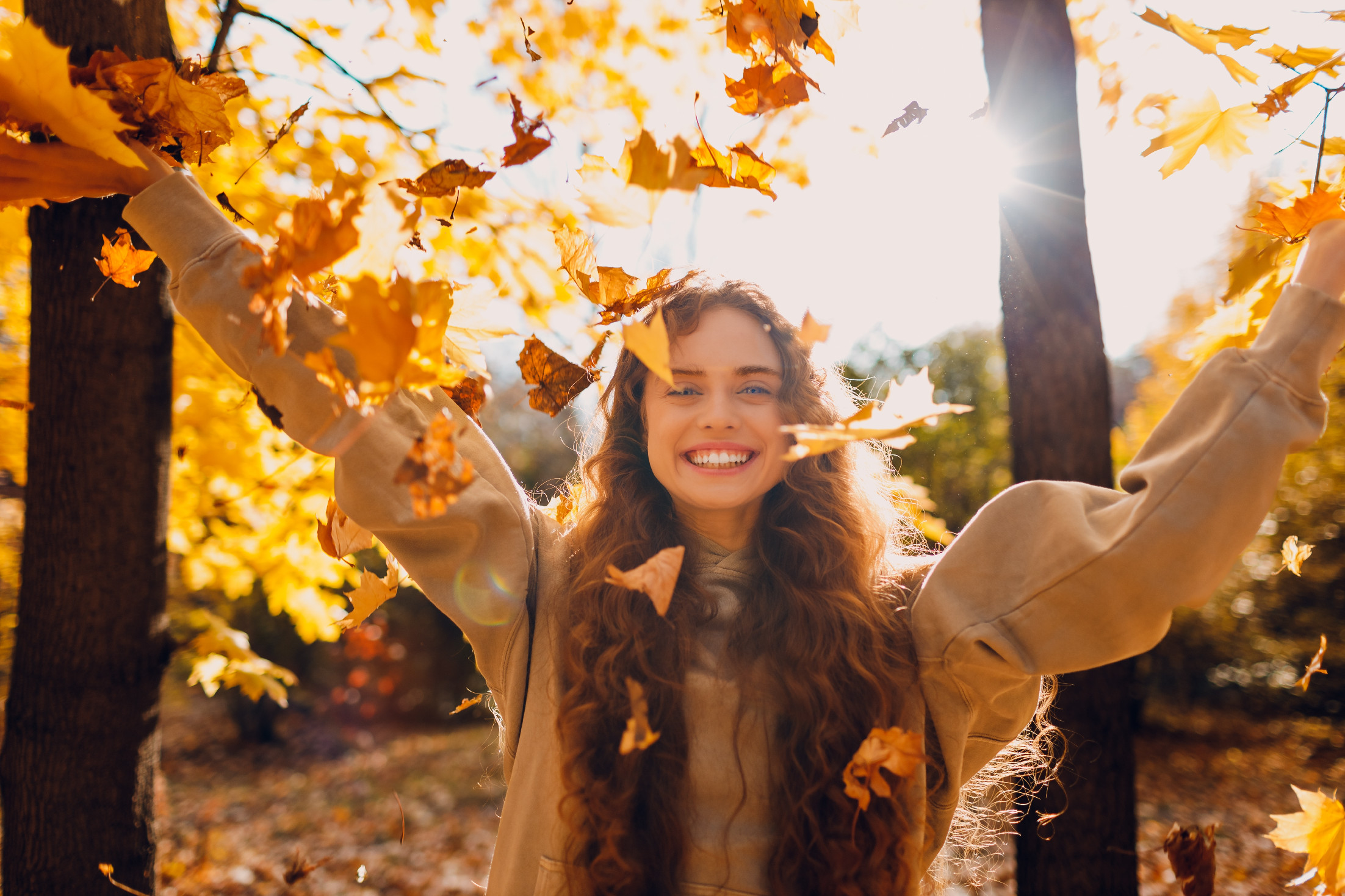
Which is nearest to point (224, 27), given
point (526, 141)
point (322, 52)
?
point (322, 52)

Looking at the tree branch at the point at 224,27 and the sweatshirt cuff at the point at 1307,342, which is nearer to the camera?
the sweatshirt cuff at the point at 1307,342

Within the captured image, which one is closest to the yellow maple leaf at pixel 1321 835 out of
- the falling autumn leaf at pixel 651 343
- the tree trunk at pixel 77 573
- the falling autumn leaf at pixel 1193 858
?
the falling autumn leaf at pixel 1193 858

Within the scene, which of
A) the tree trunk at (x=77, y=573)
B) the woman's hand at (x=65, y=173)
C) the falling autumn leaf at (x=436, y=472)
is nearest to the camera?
the falling autumn leaf at (x=436, y=472)

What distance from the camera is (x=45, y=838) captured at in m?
1.54

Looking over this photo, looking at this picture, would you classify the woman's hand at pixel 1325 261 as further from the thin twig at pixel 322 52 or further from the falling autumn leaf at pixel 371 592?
the thin twig at pixel 322 52

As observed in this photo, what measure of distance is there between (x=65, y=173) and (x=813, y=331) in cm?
110

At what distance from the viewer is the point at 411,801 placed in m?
5.48

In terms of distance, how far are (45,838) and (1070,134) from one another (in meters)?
2.97

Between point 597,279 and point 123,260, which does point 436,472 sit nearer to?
point 597,279

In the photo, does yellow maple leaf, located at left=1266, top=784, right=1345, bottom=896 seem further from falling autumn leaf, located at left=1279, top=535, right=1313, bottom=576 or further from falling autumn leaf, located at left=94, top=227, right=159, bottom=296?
falling autumn leaf, located at left=94, top=227, right=159, bottom=296

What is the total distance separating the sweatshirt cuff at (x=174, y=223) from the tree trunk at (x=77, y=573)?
572 millimetres

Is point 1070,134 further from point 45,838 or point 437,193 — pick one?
point 45,838

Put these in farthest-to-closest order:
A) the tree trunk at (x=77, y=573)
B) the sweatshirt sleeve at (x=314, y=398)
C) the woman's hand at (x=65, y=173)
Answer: the tree trunk at (x=77, y=573)
the sweatshirt sleeve at (x=314, y=398)
the woman's hand at (x=65, y=173)

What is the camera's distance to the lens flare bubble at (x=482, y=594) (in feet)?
4.11
